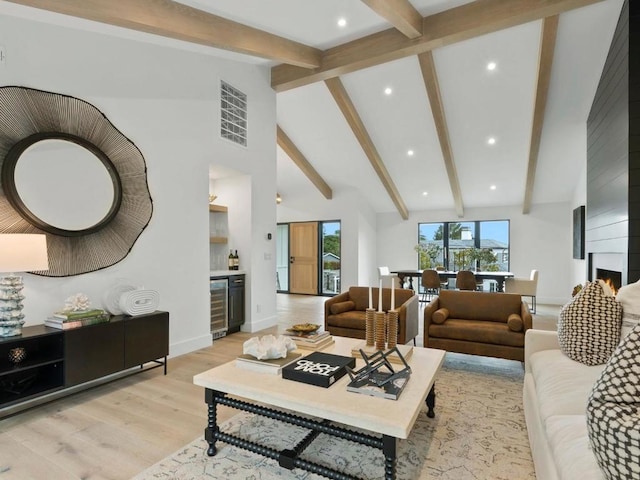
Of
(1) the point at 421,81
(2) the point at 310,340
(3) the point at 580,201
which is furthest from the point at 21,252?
(3) the point at 580,201

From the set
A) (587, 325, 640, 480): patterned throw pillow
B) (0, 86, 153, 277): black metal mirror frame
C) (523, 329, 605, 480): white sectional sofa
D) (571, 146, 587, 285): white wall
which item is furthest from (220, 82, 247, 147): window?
(571, 146, 587, 285): white wall

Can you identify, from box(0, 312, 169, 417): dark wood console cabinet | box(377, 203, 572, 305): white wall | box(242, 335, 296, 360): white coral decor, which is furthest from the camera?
box(377, 203, 572, 305): white wall

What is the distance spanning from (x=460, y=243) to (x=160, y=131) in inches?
300

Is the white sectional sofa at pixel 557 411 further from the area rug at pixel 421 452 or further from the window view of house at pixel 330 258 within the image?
the window view of house at pixel 330 258

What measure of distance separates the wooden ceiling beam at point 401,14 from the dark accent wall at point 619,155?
6.29 feet

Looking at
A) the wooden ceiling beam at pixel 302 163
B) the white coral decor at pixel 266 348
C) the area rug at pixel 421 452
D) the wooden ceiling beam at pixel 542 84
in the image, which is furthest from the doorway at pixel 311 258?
the white coral decor at pixel 266 348

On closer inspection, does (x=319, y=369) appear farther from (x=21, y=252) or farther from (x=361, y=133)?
(x=361, y=133)

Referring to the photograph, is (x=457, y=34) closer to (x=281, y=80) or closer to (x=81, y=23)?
(x=281, y=80)

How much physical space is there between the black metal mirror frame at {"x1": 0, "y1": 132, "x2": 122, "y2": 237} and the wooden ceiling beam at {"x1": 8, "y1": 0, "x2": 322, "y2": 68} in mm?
928

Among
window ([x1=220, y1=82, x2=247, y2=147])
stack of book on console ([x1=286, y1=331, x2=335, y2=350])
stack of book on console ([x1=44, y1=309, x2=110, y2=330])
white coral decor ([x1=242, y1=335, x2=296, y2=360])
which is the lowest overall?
stack of book on console ([x1=286, y1=331, x2=335, y2=350])

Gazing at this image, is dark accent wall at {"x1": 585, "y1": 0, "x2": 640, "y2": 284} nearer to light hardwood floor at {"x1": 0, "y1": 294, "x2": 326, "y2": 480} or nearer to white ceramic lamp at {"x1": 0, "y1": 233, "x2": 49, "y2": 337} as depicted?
light hardwood floor at {"x1": 0, "y1": 294, "x2": 326, "y2": 480}

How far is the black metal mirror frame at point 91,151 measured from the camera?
104 inches

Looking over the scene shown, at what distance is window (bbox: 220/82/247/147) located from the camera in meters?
4.62

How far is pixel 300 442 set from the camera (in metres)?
1.95
